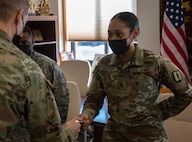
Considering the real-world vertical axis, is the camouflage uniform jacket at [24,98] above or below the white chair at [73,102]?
above

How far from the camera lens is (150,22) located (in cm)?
393

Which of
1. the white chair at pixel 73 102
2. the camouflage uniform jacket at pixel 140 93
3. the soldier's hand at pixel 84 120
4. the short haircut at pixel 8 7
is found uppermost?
the short haircut at pixel 8 7

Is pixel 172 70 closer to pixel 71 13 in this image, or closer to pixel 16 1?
pixel 16 1

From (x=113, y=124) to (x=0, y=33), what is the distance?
91cm

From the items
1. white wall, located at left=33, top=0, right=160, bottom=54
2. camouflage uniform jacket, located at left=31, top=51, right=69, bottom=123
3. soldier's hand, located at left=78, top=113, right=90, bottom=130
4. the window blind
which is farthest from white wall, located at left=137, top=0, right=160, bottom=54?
soldier's hand, located at left=78, top=113, right=90, bottom=130

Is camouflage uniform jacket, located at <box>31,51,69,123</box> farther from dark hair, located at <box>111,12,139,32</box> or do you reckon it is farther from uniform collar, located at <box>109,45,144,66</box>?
dark hair, located at <box>111,12,139,32</box>

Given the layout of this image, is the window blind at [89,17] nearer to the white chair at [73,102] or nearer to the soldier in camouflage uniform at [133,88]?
the white chair at [73,102]

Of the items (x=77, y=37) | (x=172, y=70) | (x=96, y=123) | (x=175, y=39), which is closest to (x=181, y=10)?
(x=175, y=39)

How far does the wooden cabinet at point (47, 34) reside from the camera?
424cm

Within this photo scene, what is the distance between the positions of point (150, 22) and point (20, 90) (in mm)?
3047

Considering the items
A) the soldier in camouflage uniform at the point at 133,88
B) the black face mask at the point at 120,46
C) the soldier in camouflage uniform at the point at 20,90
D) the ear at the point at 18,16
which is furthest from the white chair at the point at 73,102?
the ear at the point at 18,16

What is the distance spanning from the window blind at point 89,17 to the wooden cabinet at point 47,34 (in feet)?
3.41

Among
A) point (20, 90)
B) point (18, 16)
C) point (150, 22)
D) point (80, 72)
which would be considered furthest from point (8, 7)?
point (80, 72)

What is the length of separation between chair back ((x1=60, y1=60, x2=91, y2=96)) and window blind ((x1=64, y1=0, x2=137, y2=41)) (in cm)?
100
